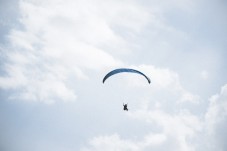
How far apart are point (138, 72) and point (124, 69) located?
206cm

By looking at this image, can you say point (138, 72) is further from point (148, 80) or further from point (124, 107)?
point (124, 107)

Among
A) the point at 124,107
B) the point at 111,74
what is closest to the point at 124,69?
the point at 111,74

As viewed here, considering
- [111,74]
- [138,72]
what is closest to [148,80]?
[138,72]

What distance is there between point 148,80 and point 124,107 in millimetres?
5249

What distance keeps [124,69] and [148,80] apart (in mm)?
3774

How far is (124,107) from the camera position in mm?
47281

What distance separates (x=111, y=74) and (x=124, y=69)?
1890mm

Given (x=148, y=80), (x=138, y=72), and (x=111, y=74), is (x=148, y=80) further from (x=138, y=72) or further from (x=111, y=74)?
(x=111, y=74)

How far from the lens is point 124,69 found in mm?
45031

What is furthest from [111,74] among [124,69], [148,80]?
[148,80]

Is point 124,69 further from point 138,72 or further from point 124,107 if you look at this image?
point 124,107

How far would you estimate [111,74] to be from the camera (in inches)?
1774
